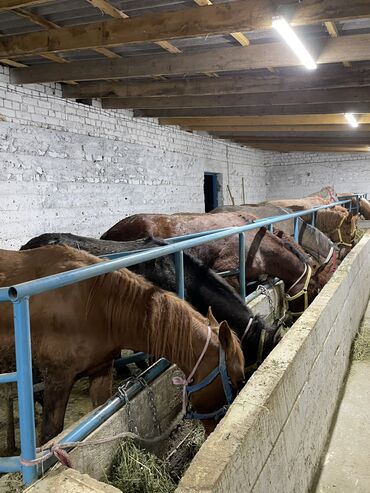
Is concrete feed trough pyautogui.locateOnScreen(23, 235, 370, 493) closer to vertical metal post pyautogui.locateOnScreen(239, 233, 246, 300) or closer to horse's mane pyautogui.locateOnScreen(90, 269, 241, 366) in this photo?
horse's mane pyautogui.locateOnScreen(90, 269, 241, 366)

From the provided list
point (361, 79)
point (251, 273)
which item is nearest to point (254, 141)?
point (361, 79)

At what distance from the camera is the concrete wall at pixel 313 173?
15.6m

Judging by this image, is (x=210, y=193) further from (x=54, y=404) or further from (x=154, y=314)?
(x=54, y=404)

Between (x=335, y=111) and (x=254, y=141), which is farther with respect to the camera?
(x=254, y=141)

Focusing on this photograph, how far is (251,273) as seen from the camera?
4.54 meters

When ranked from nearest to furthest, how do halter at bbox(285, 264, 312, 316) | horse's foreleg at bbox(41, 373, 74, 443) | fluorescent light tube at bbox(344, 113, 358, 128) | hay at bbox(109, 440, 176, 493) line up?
hay at bbox(109, 440, 176, 493)
horse's foreleg at bbox(41, 373, 74, 443)
halter at bbox(285, 264, 312, 316)
fluorescent light tube at bbox(344, 113, 358, 128)

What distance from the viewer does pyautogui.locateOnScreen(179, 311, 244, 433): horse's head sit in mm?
2098

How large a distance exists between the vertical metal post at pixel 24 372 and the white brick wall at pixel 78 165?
4843 millimetres

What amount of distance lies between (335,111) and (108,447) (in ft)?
24.3

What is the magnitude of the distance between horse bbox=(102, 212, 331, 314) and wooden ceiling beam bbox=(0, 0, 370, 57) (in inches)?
77.6

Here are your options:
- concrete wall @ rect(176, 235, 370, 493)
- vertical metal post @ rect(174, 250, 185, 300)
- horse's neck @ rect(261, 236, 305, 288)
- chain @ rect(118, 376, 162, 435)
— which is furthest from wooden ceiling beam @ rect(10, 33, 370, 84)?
chain @ rect(118, 376, 162, 435)

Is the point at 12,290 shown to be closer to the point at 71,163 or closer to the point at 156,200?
the point at 71,163

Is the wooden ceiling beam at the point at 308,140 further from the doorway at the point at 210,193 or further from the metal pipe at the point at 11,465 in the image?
the metal pipe at the point at 11,465

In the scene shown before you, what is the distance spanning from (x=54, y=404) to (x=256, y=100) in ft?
20.5
